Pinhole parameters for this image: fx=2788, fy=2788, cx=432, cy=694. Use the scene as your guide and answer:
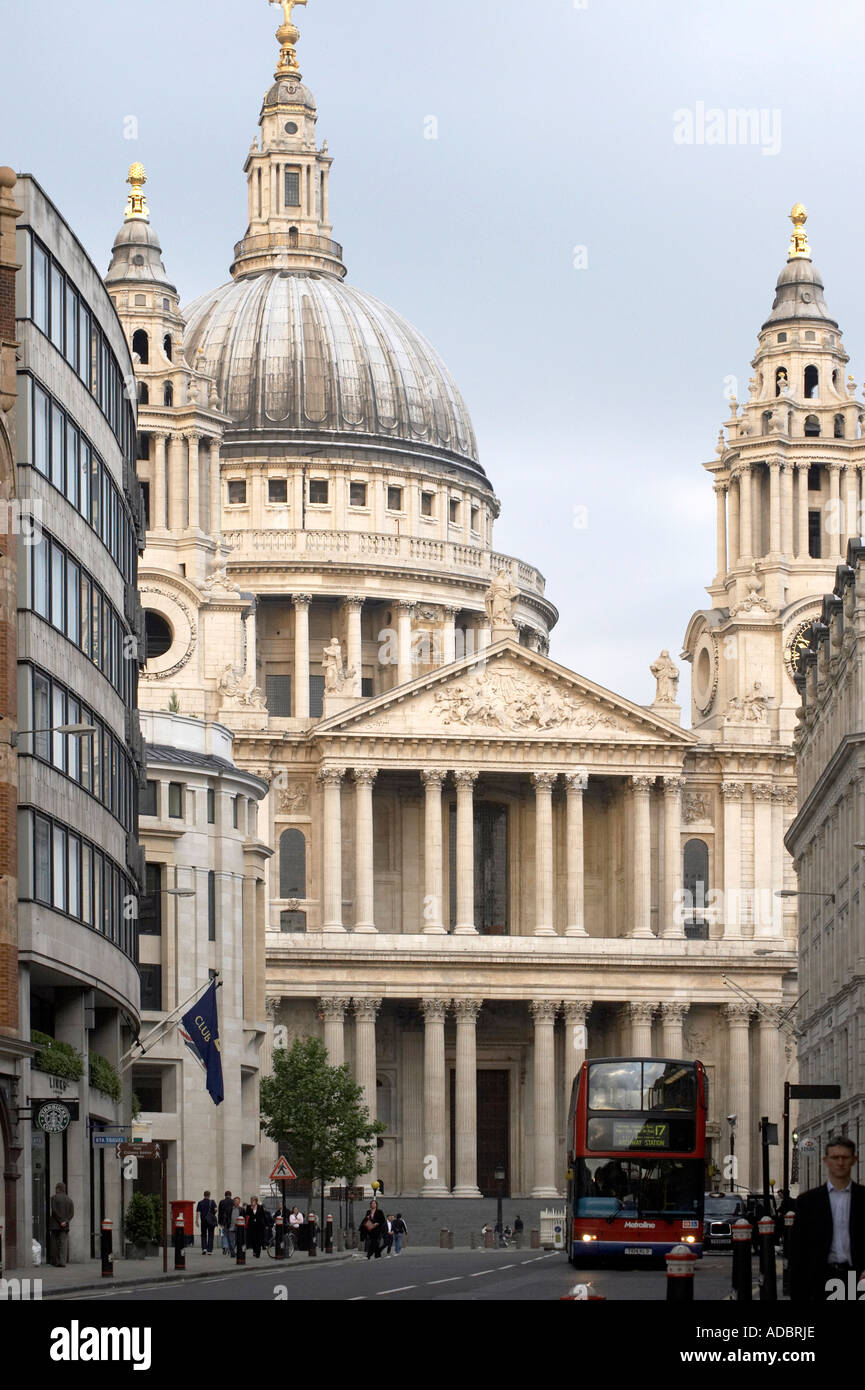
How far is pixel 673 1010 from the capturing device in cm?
12781

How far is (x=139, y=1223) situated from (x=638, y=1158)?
19.6 meters

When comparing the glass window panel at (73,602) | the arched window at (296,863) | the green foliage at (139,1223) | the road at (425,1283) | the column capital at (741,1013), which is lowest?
the green foliage at (139,1223)

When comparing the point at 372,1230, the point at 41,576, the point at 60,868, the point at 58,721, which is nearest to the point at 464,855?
the point at 372,1230

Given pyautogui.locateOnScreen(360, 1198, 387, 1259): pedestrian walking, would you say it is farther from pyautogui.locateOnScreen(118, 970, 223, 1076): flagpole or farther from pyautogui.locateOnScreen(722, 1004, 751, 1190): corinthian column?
pyautogui.locateOnScreen(722, 1004, 751, 1190): corinthian column

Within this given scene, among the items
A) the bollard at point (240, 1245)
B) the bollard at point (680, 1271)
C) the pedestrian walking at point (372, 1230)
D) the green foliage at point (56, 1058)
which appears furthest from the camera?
the pedestrian walking at point (372, 1230)

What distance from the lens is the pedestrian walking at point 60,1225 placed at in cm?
5494

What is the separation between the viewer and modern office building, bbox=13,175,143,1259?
178 ft

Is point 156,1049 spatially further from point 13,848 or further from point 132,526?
point 13,848

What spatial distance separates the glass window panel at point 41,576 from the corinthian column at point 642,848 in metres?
75.9

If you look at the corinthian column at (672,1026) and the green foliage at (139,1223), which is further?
the corinthian column at (672,1026)

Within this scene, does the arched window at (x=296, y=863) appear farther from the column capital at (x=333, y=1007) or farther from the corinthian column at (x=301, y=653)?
the corinthian column at (x=301, y=653)

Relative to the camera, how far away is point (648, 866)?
426 feet

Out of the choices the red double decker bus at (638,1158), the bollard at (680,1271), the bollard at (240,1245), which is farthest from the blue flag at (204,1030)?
the bollard at (680,1271)
